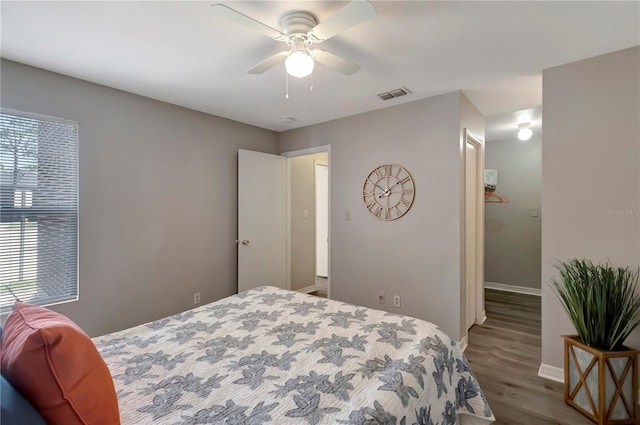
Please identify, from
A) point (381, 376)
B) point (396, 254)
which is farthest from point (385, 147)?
point (381, 376)

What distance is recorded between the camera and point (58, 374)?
0.81 m

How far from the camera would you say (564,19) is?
1.71 m

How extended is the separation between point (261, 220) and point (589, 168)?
3.25 meters

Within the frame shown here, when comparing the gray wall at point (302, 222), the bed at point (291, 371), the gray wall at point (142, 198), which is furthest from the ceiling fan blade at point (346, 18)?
the gray wall at point (302, 222)

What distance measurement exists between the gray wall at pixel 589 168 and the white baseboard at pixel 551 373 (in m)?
0.04

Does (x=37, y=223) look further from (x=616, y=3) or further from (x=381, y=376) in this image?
(x=616, y=3)

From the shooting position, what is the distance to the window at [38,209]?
84.8 inches

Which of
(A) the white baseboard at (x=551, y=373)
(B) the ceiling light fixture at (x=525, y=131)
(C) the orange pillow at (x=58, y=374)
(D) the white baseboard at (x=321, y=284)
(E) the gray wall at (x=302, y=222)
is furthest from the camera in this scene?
(D) the white baseboard at (x=321, y=284)

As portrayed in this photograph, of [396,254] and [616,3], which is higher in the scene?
[616,3]

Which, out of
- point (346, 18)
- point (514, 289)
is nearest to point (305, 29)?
point (346, 18)

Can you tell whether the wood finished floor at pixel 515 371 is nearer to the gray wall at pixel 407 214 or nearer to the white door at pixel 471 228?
the white door at pixel 471 228

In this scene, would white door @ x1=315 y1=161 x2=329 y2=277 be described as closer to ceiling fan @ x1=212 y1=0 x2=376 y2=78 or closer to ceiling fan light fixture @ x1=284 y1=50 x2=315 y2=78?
ceiling fan @ x1=212 y1=0 x2=376 y2=78

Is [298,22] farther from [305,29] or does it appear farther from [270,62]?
[270,62]

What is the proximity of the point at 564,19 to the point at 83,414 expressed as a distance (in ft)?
9.20
